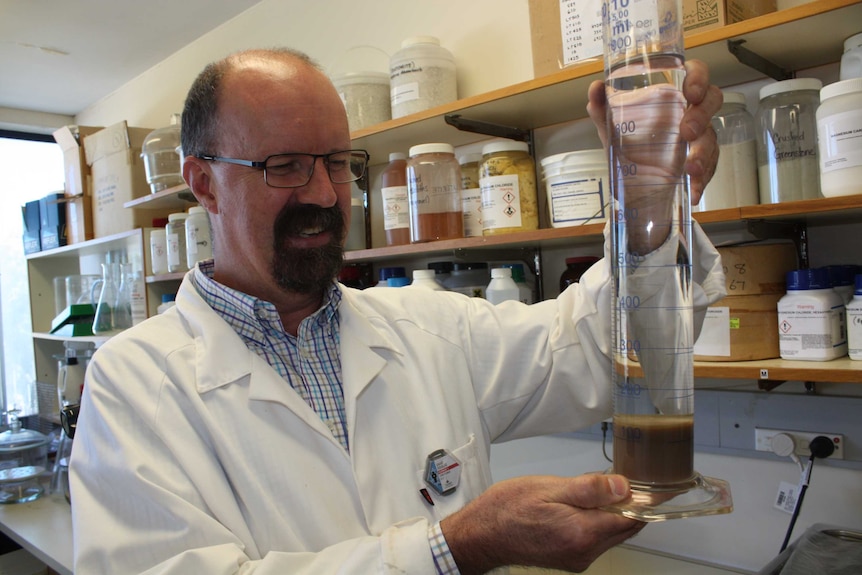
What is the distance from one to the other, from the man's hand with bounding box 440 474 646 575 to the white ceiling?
2380 mm

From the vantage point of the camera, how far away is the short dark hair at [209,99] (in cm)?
112

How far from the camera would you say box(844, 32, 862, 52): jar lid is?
1.11m

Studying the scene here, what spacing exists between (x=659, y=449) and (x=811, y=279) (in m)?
0.66

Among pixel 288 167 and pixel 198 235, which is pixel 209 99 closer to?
pixel 288 167

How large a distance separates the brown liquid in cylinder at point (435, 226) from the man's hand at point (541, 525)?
0.88 m

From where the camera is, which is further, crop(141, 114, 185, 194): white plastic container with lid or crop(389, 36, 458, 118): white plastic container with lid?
crop(141, 114, 185, 194): white plastic container with lid

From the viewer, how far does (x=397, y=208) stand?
172 cm

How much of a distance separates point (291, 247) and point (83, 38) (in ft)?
7.86

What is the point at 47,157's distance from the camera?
3.95 m

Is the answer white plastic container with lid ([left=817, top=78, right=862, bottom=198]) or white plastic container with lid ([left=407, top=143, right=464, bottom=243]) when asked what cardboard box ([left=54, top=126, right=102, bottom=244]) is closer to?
white plastic container with lid ([left=407, top=143, right=464, bottom=243])

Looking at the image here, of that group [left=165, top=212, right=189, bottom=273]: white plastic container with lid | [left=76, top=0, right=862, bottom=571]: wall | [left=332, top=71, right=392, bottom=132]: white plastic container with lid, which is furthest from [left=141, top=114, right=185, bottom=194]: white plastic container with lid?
[left=332, top=71, right=392, bottom=132]: white plastic container with lid

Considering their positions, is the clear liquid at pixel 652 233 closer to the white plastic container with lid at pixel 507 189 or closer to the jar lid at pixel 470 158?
the white plastic container with lid at pixel 507 189

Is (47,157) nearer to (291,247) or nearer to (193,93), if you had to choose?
(193,93)

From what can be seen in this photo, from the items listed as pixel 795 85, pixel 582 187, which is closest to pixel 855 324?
pixel 795 85
